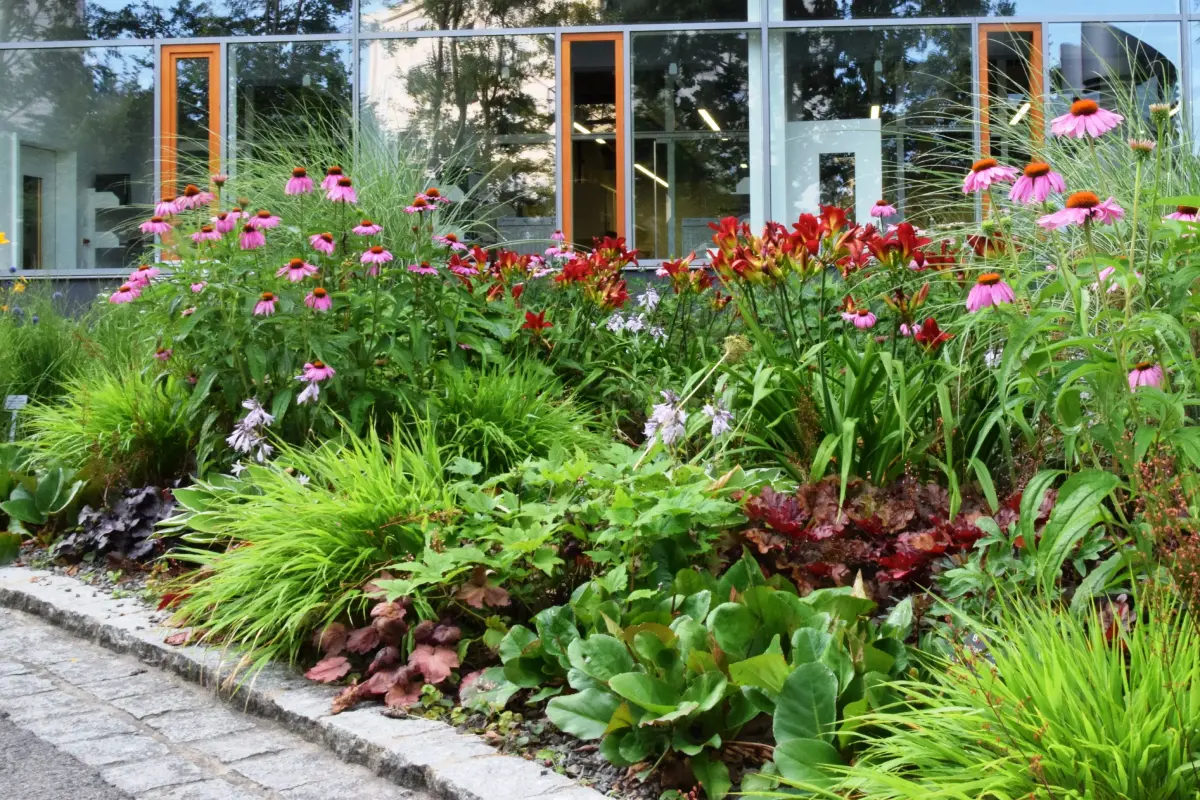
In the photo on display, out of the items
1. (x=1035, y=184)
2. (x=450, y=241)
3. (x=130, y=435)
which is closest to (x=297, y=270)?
(x=450, y=241)

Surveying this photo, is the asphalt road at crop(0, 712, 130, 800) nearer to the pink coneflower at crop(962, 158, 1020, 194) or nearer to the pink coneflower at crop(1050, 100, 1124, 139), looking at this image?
the pink coneflower at crop(962, 158, 1020, 194)

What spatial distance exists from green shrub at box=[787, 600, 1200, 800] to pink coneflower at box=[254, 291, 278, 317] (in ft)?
8.17

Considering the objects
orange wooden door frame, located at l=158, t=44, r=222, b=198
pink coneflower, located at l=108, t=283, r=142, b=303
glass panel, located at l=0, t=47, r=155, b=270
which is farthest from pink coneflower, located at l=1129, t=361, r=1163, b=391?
glass panel, located at l=0, t=47, r=155, b=270

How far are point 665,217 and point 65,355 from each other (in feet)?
15.9

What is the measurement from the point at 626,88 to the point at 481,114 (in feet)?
3.99

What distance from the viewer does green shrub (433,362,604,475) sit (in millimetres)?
3840

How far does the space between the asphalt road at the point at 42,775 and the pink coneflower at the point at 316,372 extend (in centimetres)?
138

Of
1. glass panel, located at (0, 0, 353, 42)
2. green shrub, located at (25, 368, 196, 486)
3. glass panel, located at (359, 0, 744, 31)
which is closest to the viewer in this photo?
green shrub, located at (25, 368, 196, 486)

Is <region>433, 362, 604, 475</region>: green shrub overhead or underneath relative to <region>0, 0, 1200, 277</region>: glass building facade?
underneath

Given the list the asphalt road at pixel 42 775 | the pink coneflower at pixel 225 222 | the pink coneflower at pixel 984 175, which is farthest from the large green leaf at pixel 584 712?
the pink coneflower at pixel 225 222

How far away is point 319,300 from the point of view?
3656 mm

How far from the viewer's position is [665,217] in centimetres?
905

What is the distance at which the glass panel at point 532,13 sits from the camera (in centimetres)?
922

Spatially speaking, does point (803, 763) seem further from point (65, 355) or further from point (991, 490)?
point (65, 355)
